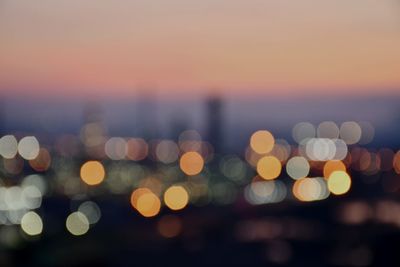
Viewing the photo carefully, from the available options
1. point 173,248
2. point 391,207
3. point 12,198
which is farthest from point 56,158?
point 391,207

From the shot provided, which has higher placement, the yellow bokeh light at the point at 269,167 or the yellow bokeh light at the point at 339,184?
the yellow bokeh light at the point at 269,167

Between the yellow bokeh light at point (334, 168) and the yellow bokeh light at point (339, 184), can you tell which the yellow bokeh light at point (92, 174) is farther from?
the yellow bokeh light at point (339, 184)

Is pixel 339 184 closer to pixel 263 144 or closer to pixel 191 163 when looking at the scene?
pixel 191 163

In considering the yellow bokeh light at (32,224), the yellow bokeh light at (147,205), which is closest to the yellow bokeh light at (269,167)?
the yellow bokeh light at (147,205)

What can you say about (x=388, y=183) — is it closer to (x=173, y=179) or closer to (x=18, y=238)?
(x=18, y=238)

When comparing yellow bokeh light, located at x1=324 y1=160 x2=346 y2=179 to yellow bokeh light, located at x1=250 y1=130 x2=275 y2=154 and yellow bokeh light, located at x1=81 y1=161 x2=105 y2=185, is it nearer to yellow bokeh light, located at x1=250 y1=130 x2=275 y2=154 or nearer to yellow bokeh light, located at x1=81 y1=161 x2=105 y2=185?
yellow bokeh light, located at x1=81 y1=161 x2=105 y2=185
